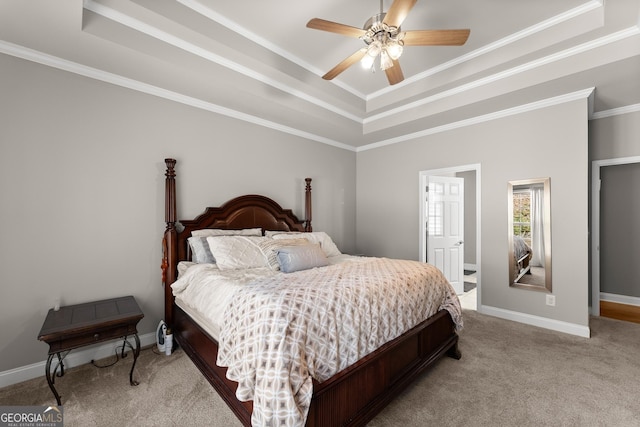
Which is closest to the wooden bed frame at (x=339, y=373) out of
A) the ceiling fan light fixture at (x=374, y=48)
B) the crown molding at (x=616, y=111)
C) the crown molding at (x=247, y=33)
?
the crown molding at (x=247, y=33)

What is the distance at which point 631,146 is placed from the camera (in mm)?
3412

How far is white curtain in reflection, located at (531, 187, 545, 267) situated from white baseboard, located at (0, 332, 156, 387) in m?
4.50

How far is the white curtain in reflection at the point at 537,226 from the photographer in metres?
3.36

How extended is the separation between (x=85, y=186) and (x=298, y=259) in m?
2.04

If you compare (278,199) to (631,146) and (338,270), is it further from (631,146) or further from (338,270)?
(631,146)

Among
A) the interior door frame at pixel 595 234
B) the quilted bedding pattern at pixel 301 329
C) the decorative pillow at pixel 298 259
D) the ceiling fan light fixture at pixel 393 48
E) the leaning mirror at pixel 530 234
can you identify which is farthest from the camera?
the interior door frame at pixel 595 234

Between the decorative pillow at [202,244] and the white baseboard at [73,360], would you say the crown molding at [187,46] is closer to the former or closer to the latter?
the decorative pillow at [202,244]

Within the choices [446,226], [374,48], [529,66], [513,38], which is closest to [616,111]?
[529,66]

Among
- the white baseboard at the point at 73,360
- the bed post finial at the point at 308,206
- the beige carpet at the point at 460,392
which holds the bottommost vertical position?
the beige carpet at the point at 460,392

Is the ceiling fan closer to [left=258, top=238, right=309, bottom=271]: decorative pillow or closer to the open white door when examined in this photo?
[left=258, top=238, right=309, bottom=271]: decorative pillow

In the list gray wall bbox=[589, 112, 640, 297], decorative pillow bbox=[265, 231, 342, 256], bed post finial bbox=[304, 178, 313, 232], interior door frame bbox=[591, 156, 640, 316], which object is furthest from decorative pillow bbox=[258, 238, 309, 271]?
gray wall bbox=[589, 112, 640, 297]

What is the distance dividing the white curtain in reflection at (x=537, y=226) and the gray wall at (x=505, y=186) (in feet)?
0.39

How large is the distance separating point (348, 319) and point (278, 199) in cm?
262

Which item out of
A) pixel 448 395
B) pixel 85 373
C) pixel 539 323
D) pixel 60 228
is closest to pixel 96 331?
pixel 85 373
